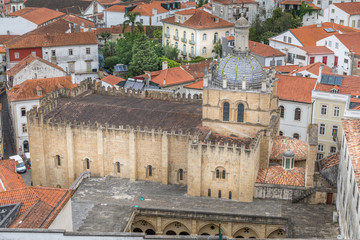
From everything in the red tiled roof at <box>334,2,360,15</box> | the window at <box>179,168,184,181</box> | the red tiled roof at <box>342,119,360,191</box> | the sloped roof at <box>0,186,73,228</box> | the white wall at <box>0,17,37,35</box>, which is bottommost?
the window at <box>179,168,184,181</box>

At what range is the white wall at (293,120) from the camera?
79062 mm

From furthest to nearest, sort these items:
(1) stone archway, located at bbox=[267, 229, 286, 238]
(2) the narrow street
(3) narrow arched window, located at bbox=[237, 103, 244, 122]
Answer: (2) the narrow street, (3) narrow arched window, located at bbox=[237, 103, 244, 122], (1) stone archway, located at bbox=[267, 229, 286, 238]

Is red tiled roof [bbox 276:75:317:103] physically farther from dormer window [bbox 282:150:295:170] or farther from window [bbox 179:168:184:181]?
window [bbox 179:168:184:181]

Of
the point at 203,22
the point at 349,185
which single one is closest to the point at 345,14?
the point at 203,22

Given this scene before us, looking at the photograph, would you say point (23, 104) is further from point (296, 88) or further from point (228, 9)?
point (228, 9)

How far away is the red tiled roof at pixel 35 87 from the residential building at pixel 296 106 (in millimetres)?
33729

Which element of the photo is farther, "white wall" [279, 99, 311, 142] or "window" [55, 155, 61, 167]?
"white wall" [279, 99, 311, 142]

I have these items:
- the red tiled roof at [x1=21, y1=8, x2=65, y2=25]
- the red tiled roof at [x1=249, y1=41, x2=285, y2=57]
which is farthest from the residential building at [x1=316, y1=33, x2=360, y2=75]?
the red tiled roof at [x1=21, y1=8, x2=65, y2=25]

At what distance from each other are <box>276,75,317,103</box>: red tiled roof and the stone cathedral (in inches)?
457

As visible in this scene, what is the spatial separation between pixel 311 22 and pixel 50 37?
235ft

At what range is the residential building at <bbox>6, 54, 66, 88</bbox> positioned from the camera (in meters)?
95.1

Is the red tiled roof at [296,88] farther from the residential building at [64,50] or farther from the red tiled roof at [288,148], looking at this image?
the residential building at [64,50]

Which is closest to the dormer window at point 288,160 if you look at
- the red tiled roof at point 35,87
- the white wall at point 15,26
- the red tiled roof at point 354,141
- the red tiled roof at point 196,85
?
the red tiled roof at point 354,141

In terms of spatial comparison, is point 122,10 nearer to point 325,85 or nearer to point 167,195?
point 325,85
